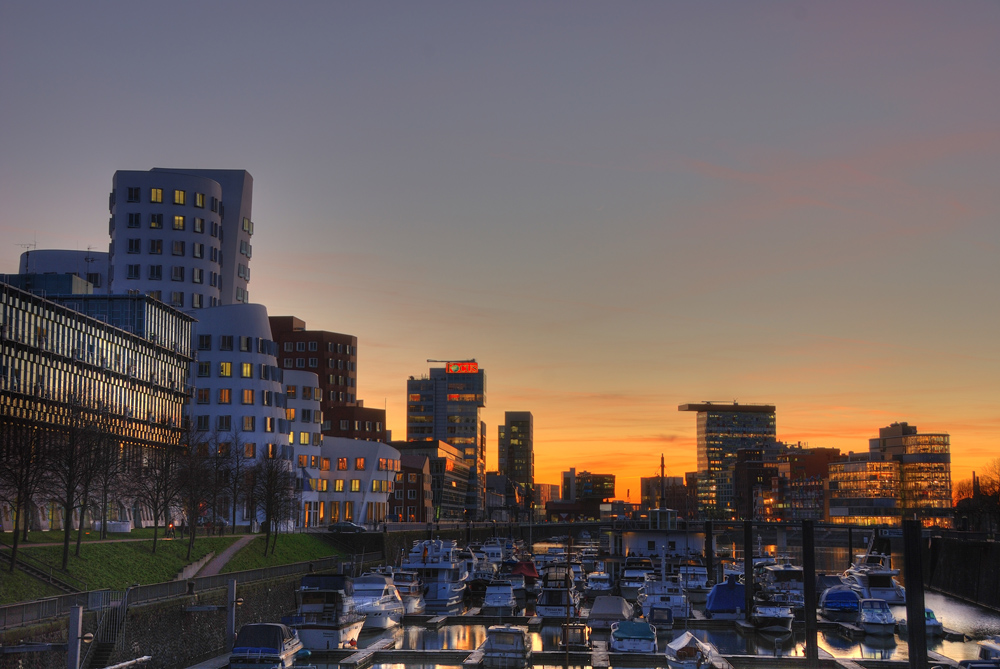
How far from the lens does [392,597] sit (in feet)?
254

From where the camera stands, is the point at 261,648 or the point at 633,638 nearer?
the point at 261,648

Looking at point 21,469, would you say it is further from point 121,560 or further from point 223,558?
point 223,558

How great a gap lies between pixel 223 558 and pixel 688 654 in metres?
45.1

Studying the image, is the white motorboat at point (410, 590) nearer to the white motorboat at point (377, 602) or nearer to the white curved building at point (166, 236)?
the white motorboat at point (377, 602)

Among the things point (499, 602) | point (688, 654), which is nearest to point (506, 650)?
point (688, 654)

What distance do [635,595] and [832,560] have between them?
114271mm

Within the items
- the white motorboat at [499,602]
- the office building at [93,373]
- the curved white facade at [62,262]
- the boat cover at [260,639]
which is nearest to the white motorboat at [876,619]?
the white motorboat at [499,602]

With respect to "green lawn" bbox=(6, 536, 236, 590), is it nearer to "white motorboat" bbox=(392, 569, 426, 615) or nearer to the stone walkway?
the stone walkway

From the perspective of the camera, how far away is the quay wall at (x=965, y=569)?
104438mm

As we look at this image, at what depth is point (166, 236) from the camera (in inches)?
6029

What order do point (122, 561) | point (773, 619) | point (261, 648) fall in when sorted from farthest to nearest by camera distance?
point (773, 619), point (122, 561), point (261, 648)

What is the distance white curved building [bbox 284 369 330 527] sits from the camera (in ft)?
509

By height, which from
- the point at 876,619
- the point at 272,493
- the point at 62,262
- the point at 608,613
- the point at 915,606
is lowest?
the point at 876,619

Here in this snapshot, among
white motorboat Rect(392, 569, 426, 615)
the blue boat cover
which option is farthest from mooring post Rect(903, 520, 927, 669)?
white motorboat Rect(392, 569, 426, 615)
